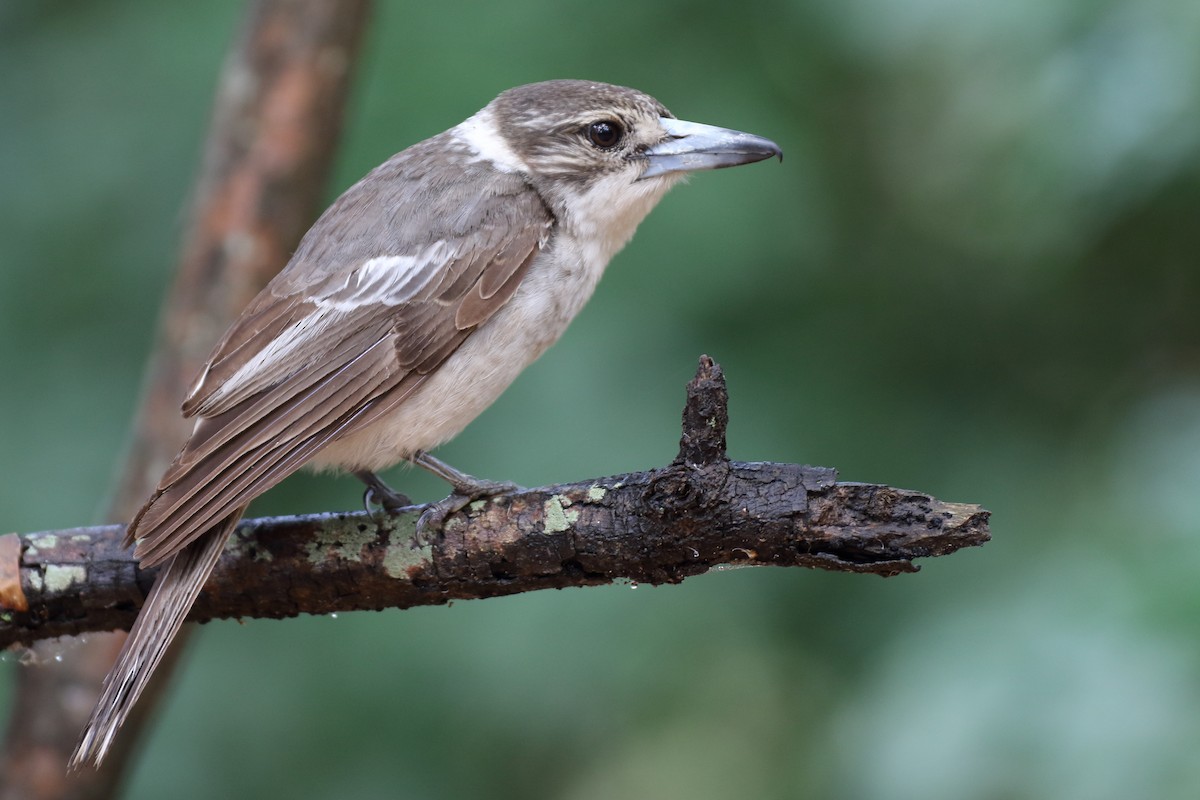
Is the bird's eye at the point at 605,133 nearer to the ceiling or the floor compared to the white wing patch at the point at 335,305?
nearer to the ceiling

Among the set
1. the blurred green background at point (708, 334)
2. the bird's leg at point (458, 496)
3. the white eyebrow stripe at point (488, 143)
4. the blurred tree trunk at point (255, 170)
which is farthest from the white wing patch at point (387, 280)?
the blurred tree trunk at point (255, 170)

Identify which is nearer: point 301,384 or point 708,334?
point 301,384

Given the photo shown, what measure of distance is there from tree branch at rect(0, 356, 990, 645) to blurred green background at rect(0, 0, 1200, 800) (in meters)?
0.83

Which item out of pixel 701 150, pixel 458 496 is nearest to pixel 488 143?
pixel 701 150

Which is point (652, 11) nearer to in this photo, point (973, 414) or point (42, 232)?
point (973, 414)

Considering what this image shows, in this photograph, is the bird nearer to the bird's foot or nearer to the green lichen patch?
the bird's foot

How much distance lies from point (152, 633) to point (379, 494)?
27.0 inches

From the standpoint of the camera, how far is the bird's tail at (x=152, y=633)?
2643mm

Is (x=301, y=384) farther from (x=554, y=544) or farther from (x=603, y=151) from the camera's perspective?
(x=603, y=151)

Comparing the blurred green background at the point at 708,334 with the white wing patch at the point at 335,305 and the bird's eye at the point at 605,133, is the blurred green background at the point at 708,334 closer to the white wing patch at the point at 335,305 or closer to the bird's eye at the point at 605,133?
the bird's eye at the point at 605,133

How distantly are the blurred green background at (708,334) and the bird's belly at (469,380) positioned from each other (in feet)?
1.85

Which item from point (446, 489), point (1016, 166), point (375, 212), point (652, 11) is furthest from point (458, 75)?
point (1016, 166)

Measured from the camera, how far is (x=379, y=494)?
128 inches

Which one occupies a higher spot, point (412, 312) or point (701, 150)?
point (701, 150)
